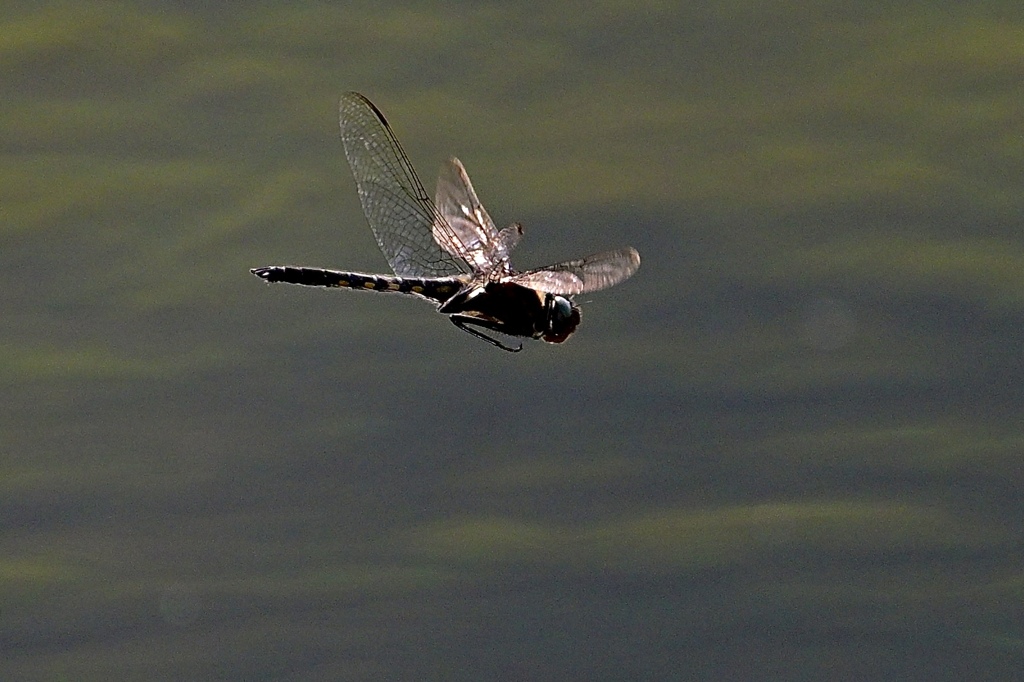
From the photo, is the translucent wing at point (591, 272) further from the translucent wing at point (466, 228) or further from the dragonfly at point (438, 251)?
the translucent wing at point (466, 228)

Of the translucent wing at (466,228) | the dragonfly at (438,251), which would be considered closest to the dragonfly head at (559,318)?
the dragonfly at (438,251)

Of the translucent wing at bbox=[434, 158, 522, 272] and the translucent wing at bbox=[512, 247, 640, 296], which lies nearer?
the translucent wing at bbox=[512, 247, 640, 296]

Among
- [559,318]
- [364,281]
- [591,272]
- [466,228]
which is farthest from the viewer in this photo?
[466,228]

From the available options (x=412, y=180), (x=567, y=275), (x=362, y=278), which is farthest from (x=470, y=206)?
(x=567, y=275)

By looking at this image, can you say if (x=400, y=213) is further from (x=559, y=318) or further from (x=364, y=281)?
(x=559, y=318)

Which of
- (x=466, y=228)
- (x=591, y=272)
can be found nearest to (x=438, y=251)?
(x=466, y=228)

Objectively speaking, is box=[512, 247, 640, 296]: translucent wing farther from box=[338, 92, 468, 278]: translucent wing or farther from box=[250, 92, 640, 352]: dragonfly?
box=[338, 92, 468, 278]: translucent wing

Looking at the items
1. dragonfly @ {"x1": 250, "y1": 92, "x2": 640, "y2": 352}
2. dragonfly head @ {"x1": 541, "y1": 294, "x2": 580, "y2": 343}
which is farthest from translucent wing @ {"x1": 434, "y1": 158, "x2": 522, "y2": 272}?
dragonfly head @ {"x1": 541, "y1": 294, "x2": 580, "y2": 343}
